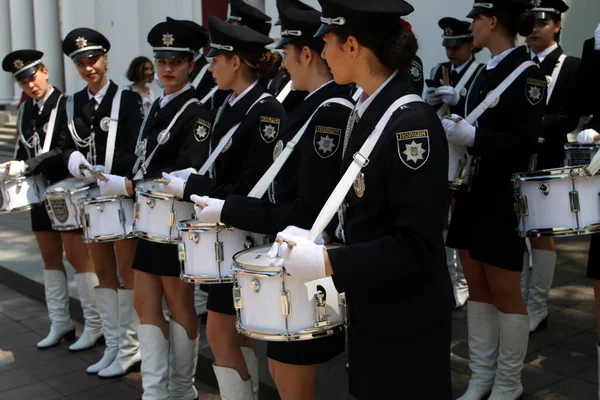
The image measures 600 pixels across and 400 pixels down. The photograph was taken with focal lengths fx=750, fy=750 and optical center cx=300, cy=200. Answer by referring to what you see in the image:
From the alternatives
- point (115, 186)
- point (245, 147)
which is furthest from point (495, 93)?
point (115, 186)

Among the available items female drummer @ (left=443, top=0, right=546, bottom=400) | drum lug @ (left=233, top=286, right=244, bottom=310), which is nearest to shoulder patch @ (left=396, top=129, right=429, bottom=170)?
drum lug @ (left=233, top=286, right=244, bottom=310)

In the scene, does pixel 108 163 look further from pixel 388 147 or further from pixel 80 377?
pixel 388 147

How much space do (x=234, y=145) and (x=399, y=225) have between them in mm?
1484

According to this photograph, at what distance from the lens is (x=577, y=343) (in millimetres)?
4680

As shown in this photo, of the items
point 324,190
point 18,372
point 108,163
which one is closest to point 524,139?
point 324,190

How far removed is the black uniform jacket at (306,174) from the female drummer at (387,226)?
10.6 inches

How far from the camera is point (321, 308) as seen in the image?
8.29 ft

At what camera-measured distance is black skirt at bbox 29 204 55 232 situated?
5.55 metres

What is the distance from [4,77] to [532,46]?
16607 millimetres

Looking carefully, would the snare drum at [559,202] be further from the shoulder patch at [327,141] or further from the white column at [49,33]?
the white column at [49,33]

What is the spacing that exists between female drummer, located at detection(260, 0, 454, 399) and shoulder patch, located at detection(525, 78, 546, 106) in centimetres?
145

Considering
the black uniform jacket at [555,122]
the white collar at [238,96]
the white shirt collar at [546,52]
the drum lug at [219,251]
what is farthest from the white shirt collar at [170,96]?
the white shirt collar at [546,52]

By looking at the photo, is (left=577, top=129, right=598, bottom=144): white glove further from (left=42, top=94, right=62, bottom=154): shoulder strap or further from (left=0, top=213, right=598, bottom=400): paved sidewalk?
(left=42, top=94, right=62, bottom=154): shoulder strap

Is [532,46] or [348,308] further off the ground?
[532,46]
